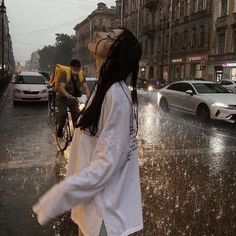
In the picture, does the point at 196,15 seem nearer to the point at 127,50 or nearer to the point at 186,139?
the point at 186,139

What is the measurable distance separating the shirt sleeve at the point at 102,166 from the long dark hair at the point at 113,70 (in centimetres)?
5

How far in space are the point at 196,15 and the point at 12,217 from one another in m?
50.9

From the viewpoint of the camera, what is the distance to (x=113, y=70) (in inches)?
87.8

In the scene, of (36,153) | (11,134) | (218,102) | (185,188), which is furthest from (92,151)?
(218,102)

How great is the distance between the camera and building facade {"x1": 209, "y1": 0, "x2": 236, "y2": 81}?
1733 inches

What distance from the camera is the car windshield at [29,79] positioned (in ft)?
79.8

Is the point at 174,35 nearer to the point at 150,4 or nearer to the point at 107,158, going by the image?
the point at 150,4

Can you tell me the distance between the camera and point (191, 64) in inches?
2124

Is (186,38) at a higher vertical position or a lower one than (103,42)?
higher

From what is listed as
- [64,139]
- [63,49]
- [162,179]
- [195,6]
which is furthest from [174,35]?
[63,49]

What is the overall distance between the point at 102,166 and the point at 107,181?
8 centimetres

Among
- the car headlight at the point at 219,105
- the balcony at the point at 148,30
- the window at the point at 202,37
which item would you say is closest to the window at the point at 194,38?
the window at the point at 202,37

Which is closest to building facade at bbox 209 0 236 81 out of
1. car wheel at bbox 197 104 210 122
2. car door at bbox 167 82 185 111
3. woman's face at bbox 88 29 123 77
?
car door at bbox 167 82 185 111

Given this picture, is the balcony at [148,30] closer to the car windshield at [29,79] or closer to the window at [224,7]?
the window at [224,7]
